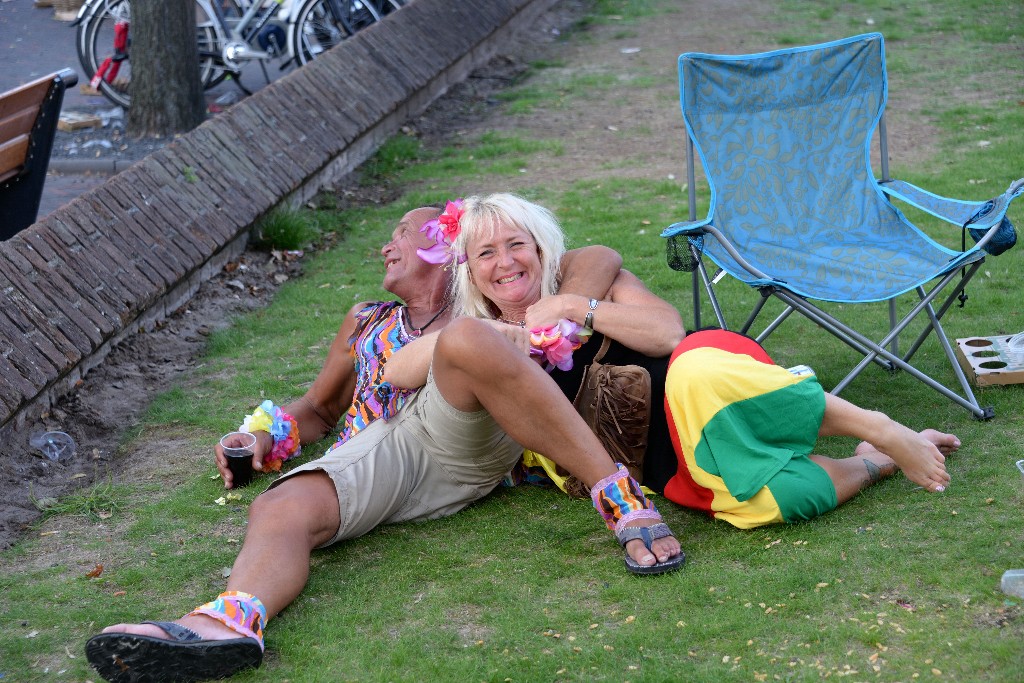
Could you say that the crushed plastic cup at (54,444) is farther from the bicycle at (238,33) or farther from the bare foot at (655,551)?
the bicycle at (238,33)

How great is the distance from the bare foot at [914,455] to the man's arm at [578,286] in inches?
36.7

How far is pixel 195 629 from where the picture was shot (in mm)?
2732

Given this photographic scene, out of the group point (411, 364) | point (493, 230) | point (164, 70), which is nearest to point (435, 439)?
point (411, 364)

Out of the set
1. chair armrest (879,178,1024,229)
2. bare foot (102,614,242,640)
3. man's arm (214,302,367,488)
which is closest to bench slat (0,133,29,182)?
man's arm (214,302,367,488)

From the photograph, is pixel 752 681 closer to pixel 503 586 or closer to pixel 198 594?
pixel 503 586

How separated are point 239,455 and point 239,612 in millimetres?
1083

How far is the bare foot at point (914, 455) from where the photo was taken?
10.4ft

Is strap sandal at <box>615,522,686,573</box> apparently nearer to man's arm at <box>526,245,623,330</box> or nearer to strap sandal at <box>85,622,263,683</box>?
man's arm at <box>526,245,623,330</box>

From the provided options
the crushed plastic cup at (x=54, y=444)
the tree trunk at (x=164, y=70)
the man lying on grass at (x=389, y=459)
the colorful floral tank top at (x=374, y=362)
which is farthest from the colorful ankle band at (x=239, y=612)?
the tree trunk at (x=164, y=70)

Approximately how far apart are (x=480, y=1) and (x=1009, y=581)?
855 centimetres

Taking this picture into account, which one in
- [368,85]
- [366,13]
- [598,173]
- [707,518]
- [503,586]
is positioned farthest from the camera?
[366,13]

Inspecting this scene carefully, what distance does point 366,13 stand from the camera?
385 inches

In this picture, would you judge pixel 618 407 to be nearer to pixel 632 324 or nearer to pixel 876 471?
pixel 632 324

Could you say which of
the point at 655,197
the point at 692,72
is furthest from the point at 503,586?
the point at 655,197
